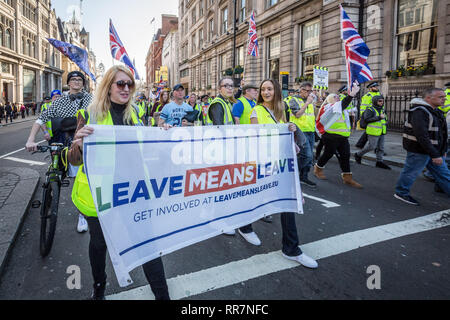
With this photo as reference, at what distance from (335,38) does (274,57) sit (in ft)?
23.5

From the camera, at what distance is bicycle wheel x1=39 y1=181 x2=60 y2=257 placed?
11.1 ft

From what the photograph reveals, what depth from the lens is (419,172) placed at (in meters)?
5.31

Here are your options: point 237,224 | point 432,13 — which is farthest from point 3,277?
point 432,13

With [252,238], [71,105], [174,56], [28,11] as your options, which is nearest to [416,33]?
[252,238]

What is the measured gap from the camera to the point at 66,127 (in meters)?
3.87

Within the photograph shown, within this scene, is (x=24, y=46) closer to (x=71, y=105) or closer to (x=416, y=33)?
(x=416, y=33)

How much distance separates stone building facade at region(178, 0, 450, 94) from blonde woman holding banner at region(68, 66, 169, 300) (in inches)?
566

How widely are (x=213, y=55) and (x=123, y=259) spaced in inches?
1482

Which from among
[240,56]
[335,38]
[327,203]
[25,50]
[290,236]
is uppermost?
[25,50]

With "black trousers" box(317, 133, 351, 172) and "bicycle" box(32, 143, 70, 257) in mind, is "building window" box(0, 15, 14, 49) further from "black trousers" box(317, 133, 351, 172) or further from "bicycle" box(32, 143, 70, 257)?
"black trousers" box(317, 133, 351, 172)

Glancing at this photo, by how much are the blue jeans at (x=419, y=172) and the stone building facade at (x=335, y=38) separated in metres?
9.89

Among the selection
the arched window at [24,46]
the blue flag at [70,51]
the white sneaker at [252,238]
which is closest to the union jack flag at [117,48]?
the blue flag at [70,51]

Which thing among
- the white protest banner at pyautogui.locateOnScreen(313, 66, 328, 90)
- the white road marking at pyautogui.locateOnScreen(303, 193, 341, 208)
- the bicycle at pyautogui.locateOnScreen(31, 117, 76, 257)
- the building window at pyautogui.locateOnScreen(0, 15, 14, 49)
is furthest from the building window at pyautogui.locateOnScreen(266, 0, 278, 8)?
the building window at pyautogui.locateOnScreen(0, 15, 14, 49)

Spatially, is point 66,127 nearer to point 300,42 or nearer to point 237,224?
point 237,224
